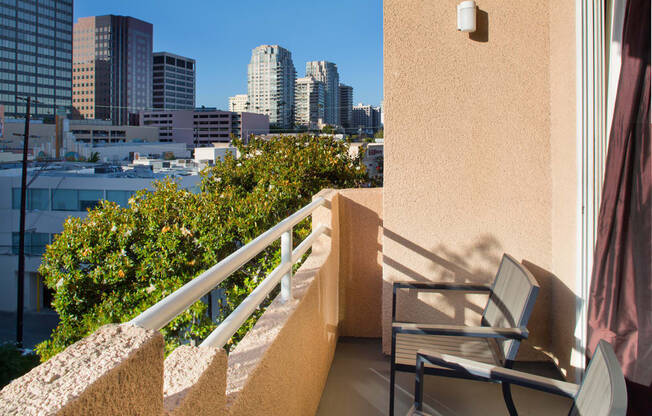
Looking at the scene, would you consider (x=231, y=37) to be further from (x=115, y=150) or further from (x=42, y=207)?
(x=42, y=207)

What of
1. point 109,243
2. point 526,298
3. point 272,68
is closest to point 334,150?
point 109,243

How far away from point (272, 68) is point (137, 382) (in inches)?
3674

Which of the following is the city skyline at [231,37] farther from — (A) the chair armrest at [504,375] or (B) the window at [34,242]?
(A) the chair armrest at [504,375]

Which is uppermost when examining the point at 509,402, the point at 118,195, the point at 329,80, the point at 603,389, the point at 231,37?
the point at 231,37

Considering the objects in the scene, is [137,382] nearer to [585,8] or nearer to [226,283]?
[585,8]

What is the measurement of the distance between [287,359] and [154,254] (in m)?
2.70

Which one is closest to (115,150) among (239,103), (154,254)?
(239,103)

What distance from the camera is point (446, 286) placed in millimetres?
2820

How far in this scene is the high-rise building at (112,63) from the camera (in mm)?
137625

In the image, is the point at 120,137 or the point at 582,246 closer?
the point at 582,246

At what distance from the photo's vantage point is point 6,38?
320ft

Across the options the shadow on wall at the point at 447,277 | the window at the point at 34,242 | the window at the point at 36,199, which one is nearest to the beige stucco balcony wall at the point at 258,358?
the shadow on wall at the point at 447,277

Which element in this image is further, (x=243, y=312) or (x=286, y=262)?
(x=286, y=262)

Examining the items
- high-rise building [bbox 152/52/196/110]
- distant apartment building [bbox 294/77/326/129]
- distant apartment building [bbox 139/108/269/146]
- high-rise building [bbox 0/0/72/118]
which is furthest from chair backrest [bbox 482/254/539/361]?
high-rise building [bbox 152/52/196/110]
